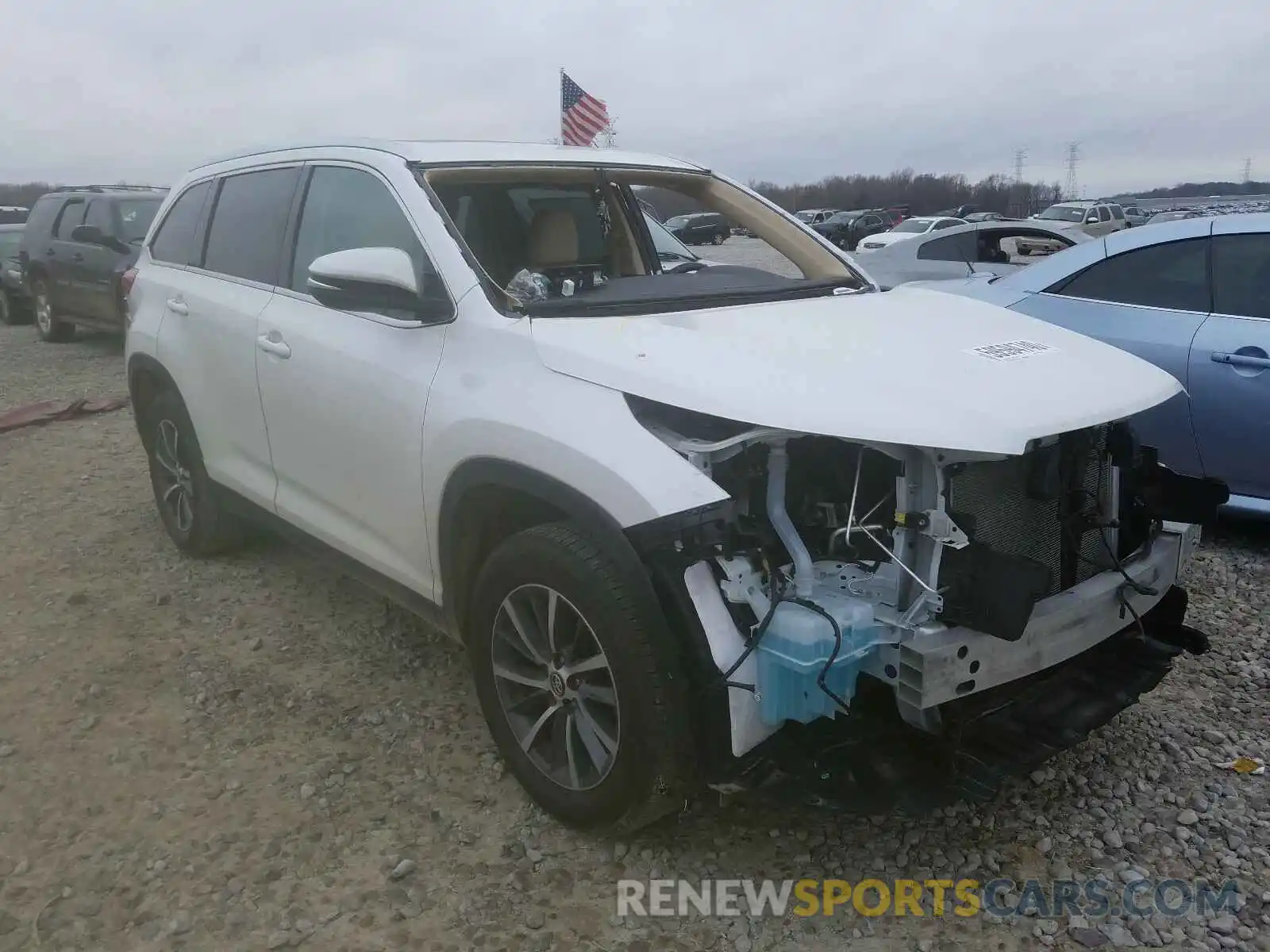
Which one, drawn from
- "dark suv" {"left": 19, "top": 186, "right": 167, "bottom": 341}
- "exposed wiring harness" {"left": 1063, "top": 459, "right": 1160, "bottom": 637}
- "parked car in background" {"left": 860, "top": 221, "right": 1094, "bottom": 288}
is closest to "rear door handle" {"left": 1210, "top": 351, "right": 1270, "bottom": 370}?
"exposed wiring harness" {"left": 1063, "top": 459, "right": 1160, "bottom": 637}

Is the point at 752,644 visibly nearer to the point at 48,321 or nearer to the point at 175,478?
the point at 175,478

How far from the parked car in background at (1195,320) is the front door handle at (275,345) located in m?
3.59

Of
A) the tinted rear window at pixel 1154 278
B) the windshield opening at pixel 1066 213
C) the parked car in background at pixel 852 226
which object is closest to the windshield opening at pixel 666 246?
the tinted rear window at pixel 1154 278

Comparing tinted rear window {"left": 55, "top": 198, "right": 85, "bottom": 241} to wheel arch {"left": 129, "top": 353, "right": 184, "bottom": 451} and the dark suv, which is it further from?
wheel arch {"left": 129, "top": 353, "right": 184, "bottom": 451}

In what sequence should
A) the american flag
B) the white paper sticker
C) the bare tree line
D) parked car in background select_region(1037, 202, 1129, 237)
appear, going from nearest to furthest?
the white paper sticker → the american flag → parked car in background select_region(1037, 202, 1129, 237) → the bare tree line

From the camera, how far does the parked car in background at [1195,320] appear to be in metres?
4.45

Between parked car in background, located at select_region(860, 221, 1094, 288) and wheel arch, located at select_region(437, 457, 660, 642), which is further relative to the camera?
parked car in background, located at select_region(860, 221, 1094, 288)

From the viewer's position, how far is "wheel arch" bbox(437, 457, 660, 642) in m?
2.43

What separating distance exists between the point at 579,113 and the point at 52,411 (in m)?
7.02

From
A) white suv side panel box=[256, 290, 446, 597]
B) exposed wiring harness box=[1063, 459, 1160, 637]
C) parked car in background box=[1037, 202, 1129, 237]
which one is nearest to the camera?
exposed wiring harness box=[1063, 459, 1160, 637]

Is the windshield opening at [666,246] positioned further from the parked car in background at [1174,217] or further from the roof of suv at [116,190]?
the roof of suv at [116,190]

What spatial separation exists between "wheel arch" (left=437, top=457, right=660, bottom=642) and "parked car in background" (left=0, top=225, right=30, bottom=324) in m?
14.5

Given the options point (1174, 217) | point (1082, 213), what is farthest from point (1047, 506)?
point (1082, 213)

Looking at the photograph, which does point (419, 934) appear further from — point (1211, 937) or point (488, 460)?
point (1211, 937)
